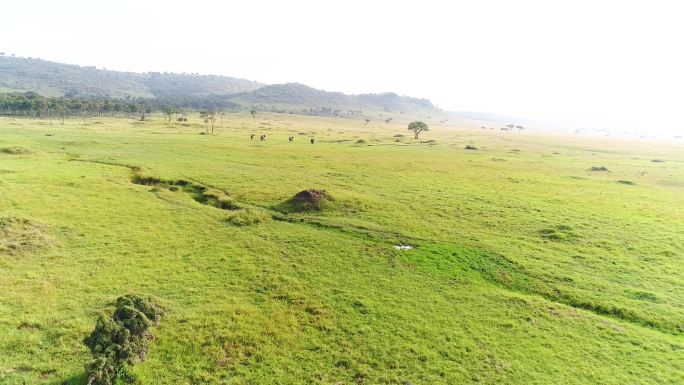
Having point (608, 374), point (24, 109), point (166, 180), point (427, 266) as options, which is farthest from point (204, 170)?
point (24, 109)

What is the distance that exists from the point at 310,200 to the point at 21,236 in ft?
71.9

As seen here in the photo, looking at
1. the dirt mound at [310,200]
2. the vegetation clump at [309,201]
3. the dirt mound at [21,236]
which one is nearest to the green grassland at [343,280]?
the dirt mound at [21,236]

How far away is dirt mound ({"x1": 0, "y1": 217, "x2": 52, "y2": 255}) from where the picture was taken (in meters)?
25.9

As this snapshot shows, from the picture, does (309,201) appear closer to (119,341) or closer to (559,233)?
(559,233)

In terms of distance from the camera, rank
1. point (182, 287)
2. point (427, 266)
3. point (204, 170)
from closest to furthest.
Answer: point (182, 287)
point (427, 266)
point (204, 170)

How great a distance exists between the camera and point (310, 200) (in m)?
38.3

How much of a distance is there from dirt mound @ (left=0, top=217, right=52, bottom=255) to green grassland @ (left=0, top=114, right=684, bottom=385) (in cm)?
13

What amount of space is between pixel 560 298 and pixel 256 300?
17.7m

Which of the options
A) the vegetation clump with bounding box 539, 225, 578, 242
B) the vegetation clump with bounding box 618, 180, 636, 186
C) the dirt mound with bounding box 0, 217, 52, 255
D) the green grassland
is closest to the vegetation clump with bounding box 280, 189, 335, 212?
the green grassland

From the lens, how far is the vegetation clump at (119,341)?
15.5m

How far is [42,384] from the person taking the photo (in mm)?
15367

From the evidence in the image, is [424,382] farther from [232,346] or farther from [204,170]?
[204,170]

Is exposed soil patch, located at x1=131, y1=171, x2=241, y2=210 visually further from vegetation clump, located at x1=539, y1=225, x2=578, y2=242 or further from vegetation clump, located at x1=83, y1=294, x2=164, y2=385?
vegetation clump, located at x1=539, y1=225, x2=578, y2=242

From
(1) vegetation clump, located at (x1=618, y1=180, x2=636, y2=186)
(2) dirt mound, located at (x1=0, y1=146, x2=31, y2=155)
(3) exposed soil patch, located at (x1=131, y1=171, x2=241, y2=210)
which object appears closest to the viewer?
(3) exposed soil patch, located at (x1=131, y1=171, x2=241, y2=210)
